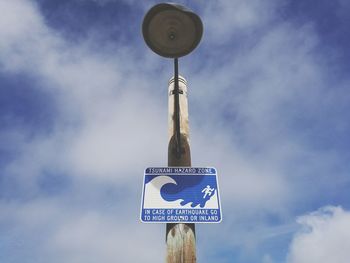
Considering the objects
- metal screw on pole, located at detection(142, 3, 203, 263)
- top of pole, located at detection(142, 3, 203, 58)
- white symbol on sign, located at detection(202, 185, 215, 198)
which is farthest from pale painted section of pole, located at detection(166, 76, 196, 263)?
top of pole, located at detection(142, 3, 203, 58)

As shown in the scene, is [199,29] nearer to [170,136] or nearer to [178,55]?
[178,55]

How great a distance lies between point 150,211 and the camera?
3.61 meters

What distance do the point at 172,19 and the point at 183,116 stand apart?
1126mm

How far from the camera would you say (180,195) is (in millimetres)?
3682

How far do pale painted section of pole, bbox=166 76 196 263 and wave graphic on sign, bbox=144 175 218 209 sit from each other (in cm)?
21

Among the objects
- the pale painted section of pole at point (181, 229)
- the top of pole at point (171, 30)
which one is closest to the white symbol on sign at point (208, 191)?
the pale painted section of pole at point (181, 229)

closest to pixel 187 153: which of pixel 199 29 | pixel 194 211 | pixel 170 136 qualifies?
pixel 170 136

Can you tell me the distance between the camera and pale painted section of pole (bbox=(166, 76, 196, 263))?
10.9ft

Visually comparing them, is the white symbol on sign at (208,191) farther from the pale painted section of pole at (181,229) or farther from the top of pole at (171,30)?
the top of pole at (171,30)

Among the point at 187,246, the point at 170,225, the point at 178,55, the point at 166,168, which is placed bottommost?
the point at 187,246

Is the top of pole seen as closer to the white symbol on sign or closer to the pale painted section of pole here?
the pale painted section of pole

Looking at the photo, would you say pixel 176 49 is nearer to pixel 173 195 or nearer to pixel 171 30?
pixel 171 30

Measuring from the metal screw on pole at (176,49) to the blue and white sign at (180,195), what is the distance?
0.39ft

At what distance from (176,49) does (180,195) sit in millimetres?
1492
